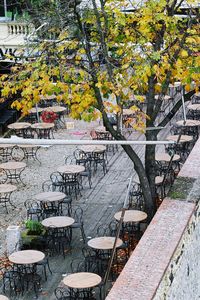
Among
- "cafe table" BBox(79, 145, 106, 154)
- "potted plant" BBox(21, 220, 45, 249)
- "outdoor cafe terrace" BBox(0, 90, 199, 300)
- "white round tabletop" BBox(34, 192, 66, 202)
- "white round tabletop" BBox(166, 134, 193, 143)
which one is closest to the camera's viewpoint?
"outdoor cafe terrace" BBox(0, 90, 199, 300)

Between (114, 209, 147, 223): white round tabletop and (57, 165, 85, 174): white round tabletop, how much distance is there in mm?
3204

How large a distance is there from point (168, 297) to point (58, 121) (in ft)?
52.4

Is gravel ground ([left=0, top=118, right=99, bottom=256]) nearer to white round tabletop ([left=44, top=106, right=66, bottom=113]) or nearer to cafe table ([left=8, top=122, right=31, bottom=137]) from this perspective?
white round tabletop ([left=44, top=106, right=66, bottom=113])

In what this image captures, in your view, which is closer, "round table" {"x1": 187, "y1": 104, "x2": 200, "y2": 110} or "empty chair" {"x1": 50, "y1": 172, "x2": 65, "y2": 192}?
"empty chair" {"x1": 50, "y1": 172, "x2": 65, "y2": 192}

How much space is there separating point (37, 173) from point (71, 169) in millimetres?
1925

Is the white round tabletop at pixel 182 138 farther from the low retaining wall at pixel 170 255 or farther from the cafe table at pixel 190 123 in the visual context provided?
the low retaining wall at pixel 170 255

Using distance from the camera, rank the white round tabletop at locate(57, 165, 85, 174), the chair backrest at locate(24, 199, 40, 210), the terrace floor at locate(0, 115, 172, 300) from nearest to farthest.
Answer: the terrace floor at locate(0, 115, 172, 300)
the chair backrest at locate(24, 199, 40, 210)
the white round tabletop at locate(57, 165, 85, 174)

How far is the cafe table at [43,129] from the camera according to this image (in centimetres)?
2772

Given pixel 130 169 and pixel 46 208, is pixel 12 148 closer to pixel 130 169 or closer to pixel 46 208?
pixel 130 169

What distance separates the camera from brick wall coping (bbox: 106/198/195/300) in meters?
13.7

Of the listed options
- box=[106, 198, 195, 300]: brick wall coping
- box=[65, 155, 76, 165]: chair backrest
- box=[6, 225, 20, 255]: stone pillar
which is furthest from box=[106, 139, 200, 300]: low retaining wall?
box=[65, 155, 76, 165]: chair backrest

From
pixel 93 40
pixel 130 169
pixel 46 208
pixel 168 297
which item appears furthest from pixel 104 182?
pixel 168 297

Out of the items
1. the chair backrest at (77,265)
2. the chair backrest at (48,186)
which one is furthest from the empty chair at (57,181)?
the chair backrest at (77,265)

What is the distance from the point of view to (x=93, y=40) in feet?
67.2
